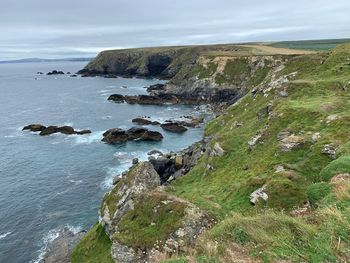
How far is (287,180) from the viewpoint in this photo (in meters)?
23.2

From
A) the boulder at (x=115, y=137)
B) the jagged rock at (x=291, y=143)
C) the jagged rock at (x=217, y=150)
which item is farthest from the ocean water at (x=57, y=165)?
the jagged rock at (x=291, y=143)

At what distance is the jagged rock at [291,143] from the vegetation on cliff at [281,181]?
8cm

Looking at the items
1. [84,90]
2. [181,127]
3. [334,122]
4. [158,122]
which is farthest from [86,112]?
[334,122]

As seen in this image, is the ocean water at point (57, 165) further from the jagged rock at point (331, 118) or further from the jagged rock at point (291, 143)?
the jagged rock at point (331, 118)

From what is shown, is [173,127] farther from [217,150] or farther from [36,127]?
[217,150]

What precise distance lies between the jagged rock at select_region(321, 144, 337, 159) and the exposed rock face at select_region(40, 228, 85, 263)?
24.9 m

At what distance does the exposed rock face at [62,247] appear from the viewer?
36125 mm

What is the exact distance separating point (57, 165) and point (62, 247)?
1085 inches

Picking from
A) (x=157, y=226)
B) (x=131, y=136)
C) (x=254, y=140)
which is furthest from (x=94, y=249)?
(x=131, y=136)

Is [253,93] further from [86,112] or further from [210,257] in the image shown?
[86,112]

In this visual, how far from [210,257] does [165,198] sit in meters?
12.0

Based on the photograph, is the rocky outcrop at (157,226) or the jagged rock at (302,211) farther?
the rocky outcrop at (157,226)

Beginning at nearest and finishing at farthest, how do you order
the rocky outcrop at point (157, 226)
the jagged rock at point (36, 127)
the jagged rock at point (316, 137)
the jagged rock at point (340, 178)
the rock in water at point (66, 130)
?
the jagged rock at point (340, 178)
the rocky outcrop at point (157, 226)
the jagged rock at point (316, 137)
the rock in water at point (66, 130)
the jagged rock at point (36, 127)

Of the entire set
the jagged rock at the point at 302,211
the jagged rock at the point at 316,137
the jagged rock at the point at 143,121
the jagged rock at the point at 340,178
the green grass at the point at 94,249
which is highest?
the jagged rock at the point at 340,178
